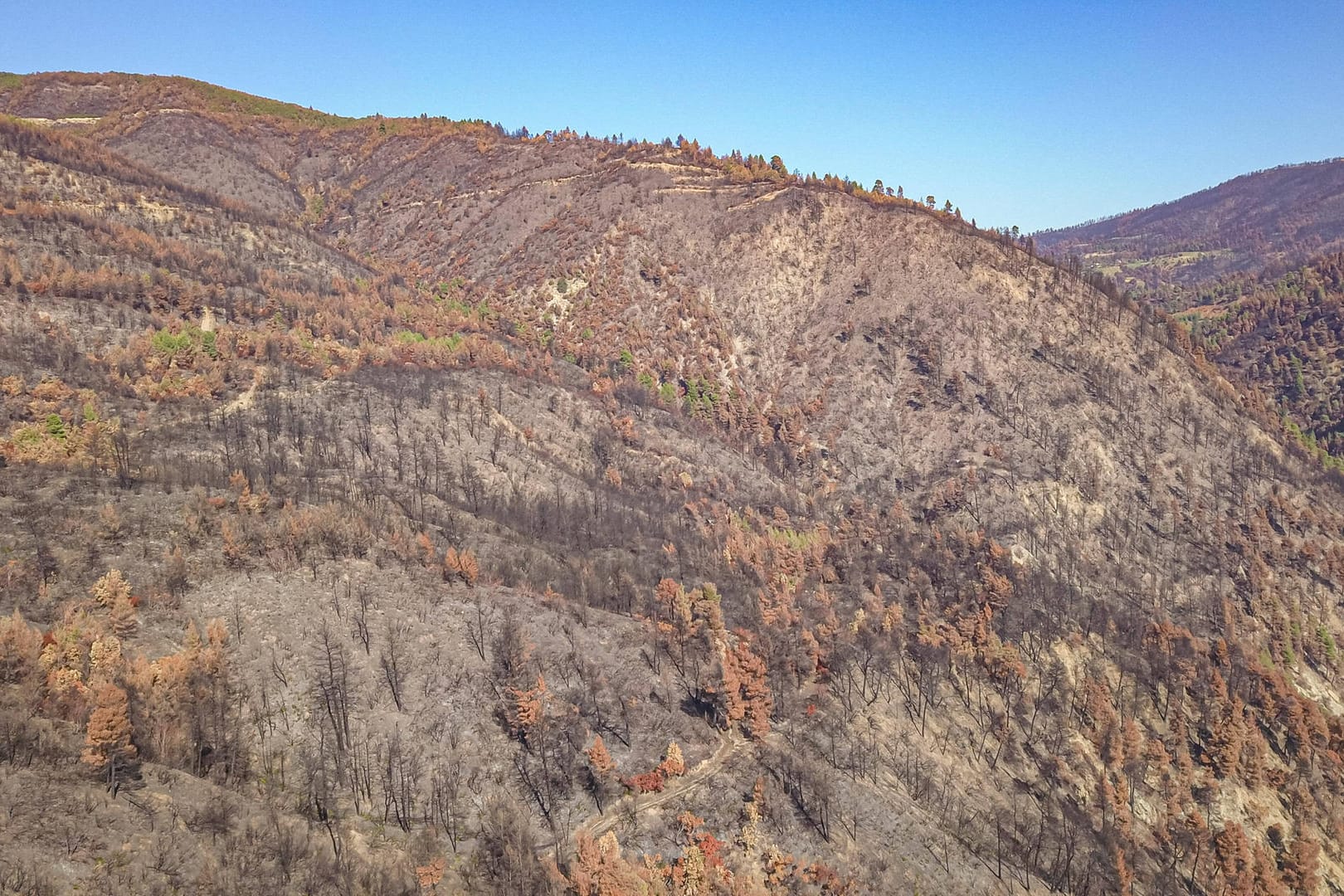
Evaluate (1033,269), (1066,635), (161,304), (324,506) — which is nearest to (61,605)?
(324,506)

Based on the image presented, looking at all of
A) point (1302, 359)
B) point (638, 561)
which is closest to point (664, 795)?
point (638, 561)

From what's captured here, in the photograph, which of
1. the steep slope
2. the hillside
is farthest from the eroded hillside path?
the steep slope

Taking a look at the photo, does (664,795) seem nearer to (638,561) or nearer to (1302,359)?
(638,561)

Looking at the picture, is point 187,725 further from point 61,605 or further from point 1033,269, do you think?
point 1033,269

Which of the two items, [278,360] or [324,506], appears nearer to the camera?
[324,506]

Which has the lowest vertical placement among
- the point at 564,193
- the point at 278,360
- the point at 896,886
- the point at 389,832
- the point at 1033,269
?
the point at 896,886

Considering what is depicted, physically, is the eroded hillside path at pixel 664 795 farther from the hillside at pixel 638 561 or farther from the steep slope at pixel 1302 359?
the steep slope at pixel 1302 359

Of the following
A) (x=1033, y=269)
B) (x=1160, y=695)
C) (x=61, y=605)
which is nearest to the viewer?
(x=61, y=605)
